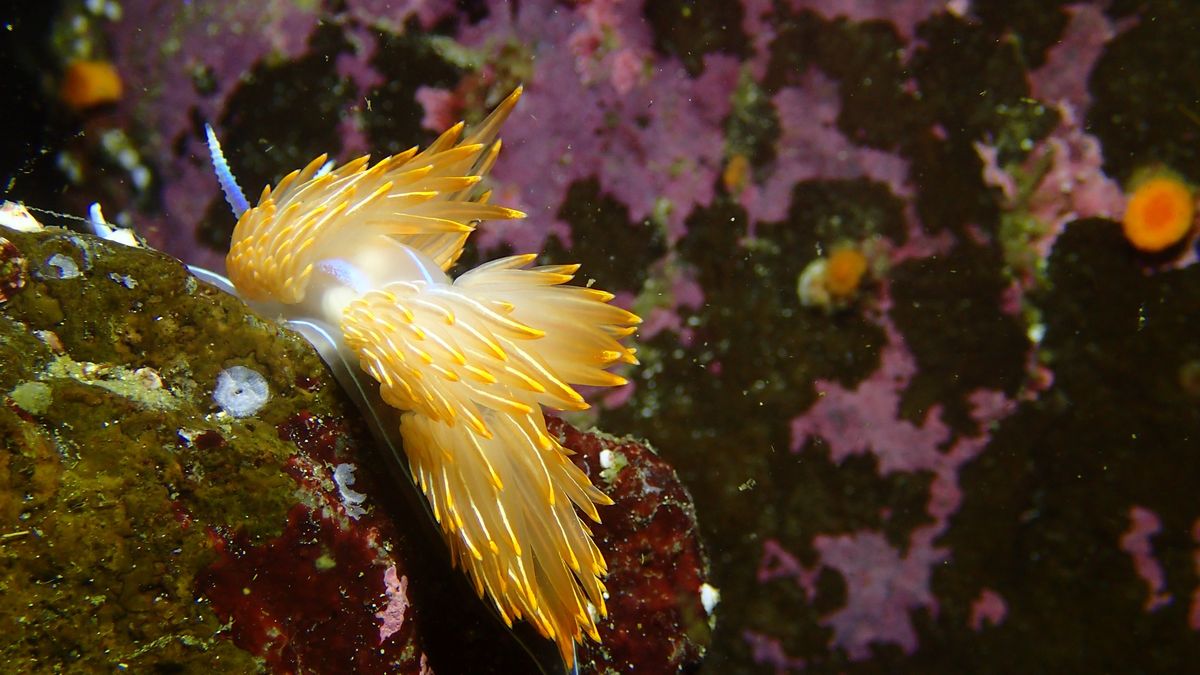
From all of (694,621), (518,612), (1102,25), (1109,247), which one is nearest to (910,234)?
(1109,247)

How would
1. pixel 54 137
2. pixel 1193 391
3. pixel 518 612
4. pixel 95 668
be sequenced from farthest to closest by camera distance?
pixel 54 137, pixel 1193 391, pixel 518 612, pixel 95 668

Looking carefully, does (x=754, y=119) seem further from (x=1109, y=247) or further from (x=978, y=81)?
(x=1109, y=247)

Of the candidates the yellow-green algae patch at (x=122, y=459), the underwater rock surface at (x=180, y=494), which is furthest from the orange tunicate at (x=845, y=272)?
the yellow-green algae patch at (x=122, y=459)

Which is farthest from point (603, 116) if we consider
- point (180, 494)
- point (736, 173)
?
point (180, 494)

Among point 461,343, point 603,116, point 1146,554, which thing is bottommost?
point 461,343

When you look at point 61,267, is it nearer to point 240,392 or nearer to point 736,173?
point 240,392

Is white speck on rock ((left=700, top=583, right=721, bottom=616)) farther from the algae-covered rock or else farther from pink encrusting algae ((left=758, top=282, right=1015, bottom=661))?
the algae-covered rock
